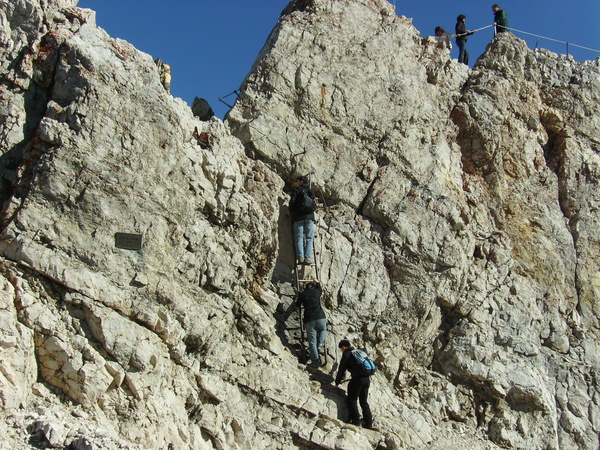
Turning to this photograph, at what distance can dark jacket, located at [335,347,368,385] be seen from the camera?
478 inches

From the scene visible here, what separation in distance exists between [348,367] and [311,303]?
1331 mm

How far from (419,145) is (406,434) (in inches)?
271

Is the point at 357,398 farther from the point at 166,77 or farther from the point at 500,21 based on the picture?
the point at 500,21

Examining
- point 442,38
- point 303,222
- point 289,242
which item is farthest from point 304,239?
point 442,38

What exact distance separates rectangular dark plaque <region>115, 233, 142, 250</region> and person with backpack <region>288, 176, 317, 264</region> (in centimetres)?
362

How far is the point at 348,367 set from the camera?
40.1 feet

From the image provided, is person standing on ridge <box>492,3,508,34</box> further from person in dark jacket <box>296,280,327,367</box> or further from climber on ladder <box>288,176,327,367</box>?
person in dark jacket <box>296,280,327,367</box>

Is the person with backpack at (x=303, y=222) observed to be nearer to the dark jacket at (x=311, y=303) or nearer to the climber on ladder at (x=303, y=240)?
the climber on ladder at (x=303, y=240)

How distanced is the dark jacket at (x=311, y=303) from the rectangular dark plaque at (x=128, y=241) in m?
3.28

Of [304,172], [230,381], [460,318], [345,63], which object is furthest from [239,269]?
[345,63]

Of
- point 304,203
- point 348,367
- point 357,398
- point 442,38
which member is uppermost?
point 442,38

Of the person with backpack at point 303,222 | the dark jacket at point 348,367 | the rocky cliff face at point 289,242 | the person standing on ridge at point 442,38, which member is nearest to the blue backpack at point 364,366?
the dark jacket at point 348,367

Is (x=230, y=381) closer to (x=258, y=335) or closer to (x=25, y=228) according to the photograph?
(x=258, y=335)

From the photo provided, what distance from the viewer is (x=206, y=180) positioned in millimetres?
12734
